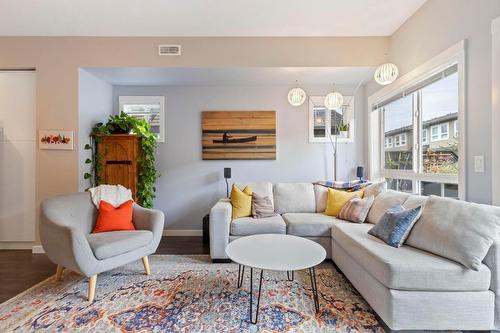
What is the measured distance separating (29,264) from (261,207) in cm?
287

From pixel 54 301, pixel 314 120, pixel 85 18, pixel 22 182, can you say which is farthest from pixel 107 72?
pixel 314 120

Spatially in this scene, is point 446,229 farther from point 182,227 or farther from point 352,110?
point 182,227

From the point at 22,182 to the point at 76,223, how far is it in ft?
5.49

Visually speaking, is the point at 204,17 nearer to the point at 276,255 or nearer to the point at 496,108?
the point at 276,255

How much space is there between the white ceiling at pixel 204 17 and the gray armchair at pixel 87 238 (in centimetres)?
209

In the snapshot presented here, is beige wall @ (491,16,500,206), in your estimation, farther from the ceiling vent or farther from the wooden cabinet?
the wooden cabinet

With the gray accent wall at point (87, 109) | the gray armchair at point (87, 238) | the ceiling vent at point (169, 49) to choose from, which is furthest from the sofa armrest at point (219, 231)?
the ceiling vent at point (169, 49)

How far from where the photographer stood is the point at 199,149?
13.0 ft

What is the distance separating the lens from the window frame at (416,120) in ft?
6.88

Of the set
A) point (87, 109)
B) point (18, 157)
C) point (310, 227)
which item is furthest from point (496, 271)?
point (18, 157)

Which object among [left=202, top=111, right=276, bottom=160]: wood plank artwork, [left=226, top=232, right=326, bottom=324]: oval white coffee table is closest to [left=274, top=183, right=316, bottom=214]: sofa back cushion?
[left=202, top=111, right=276, bottom=160]: wood plank artwork

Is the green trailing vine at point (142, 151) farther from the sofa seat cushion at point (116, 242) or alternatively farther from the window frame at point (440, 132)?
the window frame at point (440, 132)

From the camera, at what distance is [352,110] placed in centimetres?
399

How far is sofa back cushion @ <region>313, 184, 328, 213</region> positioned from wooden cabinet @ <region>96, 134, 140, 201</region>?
2.65 meters
